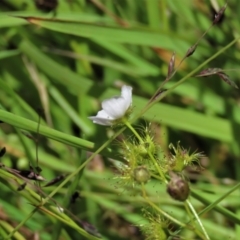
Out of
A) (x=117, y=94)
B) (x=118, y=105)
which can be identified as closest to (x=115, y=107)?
(x=118, y=105)

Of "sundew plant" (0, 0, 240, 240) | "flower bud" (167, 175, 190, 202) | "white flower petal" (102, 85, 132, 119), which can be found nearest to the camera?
"flower bud" (167, 175, 190, 202)

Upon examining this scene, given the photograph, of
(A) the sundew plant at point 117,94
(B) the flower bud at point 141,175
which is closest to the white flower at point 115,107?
(B) the flower bud at point 141,175

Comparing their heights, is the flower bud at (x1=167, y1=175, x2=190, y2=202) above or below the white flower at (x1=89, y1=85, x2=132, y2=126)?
below

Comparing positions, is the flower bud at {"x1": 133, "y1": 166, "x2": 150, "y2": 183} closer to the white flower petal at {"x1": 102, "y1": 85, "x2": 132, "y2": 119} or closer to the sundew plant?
the white flower petal at {"x1": 102, "y1": 85, "x2": 132, "y2": 119}

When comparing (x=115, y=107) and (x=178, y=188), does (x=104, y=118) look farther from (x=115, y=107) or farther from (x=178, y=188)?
(x=178, y=188)

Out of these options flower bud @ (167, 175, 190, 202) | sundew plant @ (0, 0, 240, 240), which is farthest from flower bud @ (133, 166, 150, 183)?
sundew plant @ (0, 0, 240, 240)

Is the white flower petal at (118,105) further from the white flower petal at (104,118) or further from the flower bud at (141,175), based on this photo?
the flower bud at (141,175)

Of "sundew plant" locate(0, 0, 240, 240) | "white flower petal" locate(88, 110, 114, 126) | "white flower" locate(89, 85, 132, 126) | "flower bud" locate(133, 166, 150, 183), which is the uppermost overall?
"sundew plant" locate(0, 0, 240, 240)

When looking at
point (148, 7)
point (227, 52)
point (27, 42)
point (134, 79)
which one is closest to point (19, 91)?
point (27, 42)

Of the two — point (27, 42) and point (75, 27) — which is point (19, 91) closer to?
point (27, 42)
